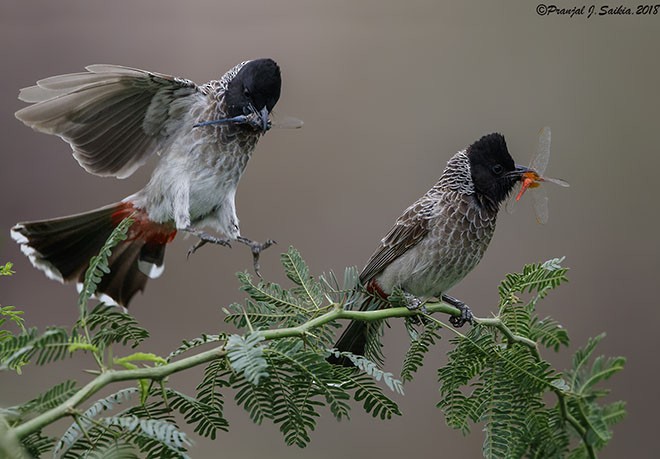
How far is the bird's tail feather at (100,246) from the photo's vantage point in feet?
9.52

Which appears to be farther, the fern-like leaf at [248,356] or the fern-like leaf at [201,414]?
the fern-like leaf at [201,414]

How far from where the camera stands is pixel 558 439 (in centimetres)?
148

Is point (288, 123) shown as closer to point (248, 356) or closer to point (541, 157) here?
point (541, 157)

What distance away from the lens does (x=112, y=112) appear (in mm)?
2934

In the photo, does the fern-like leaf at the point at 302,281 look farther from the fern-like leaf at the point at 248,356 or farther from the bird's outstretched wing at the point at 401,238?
the bird's outstretched wing at the point at 401,238

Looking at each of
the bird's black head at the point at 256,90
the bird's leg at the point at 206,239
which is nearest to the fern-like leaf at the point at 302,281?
the bird's leg at the point at 206,239

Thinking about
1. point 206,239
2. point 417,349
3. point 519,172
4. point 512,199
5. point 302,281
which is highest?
point 519,172

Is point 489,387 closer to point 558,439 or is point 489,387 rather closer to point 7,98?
point 558,439

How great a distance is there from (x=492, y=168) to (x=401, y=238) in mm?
409

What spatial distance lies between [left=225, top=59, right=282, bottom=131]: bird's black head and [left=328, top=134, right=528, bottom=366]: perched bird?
0.72 meters

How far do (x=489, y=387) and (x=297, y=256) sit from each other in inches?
19.5

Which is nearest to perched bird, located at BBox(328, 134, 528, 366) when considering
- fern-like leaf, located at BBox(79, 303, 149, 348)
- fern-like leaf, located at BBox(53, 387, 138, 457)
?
fern-like leaf, located at BBox(79, 303, 149, 348)

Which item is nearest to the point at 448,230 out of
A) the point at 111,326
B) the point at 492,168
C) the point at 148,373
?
the point at 492,168

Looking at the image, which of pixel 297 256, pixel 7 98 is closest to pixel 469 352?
pixel 297 256
